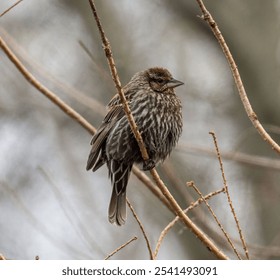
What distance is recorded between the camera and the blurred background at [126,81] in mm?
8281

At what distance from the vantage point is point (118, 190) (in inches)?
200

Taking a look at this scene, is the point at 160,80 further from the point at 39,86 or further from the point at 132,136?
the point at 39,86

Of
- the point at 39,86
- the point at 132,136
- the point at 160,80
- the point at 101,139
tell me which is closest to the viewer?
the point at 39,86

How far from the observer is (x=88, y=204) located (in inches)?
360

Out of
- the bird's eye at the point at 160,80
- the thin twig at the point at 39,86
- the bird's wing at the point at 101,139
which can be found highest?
the bird's eye at the point at 160,80

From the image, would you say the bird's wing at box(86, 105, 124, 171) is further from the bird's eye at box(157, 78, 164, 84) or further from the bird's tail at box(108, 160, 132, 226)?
the bird's eye at box(157, 78, 164, 84)

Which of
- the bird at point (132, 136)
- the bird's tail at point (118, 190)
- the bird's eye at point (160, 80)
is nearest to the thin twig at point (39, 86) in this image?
the bird at point (132, 136)

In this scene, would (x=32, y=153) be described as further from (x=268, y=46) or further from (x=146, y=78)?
(x=146, y=78)

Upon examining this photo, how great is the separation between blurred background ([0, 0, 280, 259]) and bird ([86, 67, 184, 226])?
115 inches

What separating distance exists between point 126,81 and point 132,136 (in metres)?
4.18

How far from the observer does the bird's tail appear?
4888 millimetres

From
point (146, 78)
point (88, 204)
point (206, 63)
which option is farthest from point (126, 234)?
point (146, 78)

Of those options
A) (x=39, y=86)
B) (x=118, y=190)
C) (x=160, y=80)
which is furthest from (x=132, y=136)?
(x=39, y=86)

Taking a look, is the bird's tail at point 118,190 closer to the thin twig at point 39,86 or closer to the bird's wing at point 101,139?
the bird's wing at point 101,139
